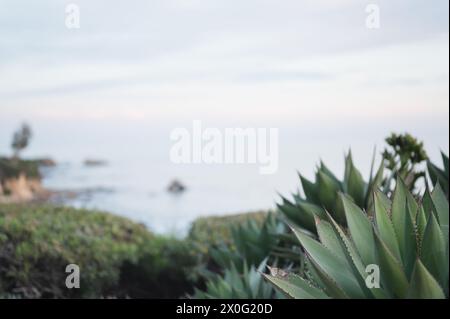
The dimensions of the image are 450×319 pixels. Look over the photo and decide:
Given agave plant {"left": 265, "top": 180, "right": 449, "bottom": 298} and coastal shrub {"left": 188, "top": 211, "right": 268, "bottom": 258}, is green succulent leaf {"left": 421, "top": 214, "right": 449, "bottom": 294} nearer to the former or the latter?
agave plant {"left": 265, "top": 180, "right": 449, "bottom": 298}

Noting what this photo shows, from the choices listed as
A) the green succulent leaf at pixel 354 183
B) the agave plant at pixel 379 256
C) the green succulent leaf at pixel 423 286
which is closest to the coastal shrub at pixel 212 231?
the green succulent leaf at pixel 354 183

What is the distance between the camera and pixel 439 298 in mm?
1684

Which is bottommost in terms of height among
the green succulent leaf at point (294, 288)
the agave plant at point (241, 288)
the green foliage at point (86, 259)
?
the green foliage at point (86, 259)

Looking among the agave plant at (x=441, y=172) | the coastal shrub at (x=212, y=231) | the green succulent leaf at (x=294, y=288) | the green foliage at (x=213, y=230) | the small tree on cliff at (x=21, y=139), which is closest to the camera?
the green succulent leaf at (x=294, y=288)

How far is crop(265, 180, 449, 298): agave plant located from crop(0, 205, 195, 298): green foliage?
416 centimetres

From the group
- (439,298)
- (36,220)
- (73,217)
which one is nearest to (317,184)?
(439,298)

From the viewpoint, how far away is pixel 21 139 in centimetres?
1972

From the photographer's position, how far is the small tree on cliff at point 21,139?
19188 millimetres

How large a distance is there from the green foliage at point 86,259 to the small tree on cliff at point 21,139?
12.1 meters

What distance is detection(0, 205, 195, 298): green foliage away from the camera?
5848 mm

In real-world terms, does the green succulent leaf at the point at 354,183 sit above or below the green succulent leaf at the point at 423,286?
above

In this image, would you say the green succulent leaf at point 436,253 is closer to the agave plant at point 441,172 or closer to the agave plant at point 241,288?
the agave plant at point 241,288

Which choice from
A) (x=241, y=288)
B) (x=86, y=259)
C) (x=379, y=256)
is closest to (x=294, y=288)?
(x=379, y=256)
